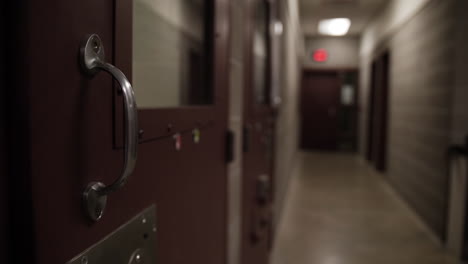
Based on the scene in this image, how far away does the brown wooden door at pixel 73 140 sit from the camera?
401 millimetres

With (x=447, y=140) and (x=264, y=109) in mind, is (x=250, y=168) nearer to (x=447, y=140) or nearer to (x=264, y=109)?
(x=264, y=109)

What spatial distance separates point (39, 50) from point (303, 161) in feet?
25.1

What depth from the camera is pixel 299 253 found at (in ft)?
10.2

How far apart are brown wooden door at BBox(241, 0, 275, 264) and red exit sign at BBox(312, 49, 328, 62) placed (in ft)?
23.1

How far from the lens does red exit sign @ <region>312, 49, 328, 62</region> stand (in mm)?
9258

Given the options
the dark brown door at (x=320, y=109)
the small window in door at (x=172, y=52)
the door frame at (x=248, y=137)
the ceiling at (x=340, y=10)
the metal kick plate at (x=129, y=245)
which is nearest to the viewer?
the metal kick plate at (x=129, y=245)

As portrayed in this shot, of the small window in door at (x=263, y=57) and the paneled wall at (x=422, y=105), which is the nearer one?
the small window in door at (x=263, y=57)

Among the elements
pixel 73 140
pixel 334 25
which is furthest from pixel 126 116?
pixel 334 25

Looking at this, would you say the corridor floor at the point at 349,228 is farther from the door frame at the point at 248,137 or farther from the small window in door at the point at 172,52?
the small window in door at the point at 172,52

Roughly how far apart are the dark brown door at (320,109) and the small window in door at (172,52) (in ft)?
28.0

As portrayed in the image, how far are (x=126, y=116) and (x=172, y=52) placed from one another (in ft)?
1.72

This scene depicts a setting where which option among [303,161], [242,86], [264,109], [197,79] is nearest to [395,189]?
[303,161]

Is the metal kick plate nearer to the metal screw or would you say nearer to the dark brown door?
the metal screw

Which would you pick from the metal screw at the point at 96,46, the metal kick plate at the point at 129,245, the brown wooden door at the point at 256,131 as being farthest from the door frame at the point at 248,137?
the metal screw at the point at 96,46
